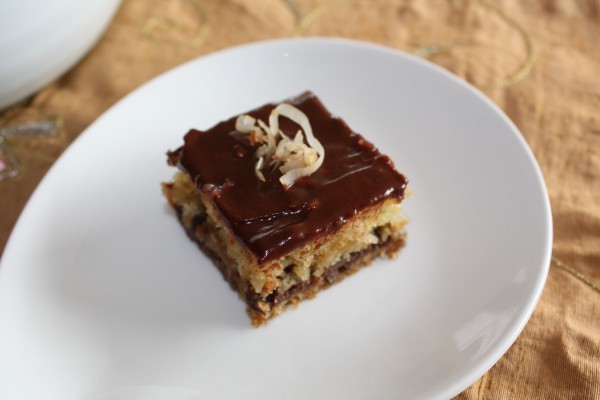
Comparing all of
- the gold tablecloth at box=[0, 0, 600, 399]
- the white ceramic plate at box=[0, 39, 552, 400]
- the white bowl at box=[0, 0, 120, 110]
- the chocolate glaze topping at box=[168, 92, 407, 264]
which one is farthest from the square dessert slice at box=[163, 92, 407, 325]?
the white bowl at box=[0, 0, 120, 110]

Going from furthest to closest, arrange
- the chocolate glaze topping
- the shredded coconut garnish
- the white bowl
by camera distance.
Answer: the white bowl
the shredded coconut garnish
the chocolate glaze topping

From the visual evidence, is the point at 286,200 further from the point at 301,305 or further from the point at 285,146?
the point at 301,305

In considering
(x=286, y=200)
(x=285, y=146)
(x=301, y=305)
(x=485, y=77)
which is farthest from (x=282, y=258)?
(x=485, y=77)

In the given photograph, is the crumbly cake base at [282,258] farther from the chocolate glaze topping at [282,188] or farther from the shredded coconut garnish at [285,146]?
the shredded coconut garnish at [285,146]

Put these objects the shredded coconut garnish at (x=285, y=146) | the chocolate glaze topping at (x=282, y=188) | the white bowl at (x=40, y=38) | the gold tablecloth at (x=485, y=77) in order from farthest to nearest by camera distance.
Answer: the white bowl at (x=40, y=38), the gold tablecloth at (x=485, y=77), the shredded coconut garnish at (x=285, y=146), the chocolate glaze topping at (x=282, y=188)

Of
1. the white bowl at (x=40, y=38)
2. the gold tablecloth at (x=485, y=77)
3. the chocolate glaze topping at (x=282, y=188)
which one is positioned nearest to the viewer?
the chocolate glaze topping at (x=282, y=188)

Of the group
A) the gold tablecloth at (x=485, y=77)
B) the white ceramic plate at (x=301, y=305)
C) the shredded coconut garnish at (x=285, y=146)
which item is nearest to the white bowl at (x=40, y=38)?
the gold tablecloth at (x=485, y=77)

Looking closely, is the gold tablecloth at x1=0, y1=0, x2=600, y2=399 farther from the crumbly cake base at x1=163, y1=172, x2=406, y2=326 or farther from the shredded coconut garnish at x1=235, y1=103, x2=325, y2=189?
the shredded coconut garnish at x1=235, y1=103, x2=325, y2=189

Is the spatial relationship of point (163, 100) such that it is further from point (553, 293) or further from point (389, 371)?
point (553, 293)
